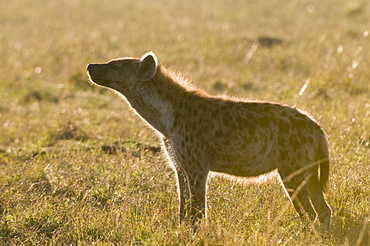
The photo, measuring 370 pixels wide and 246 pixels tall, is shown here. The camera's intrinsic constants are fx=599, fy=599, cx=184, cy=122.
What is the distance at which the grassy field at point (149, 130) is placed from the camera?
156 inches

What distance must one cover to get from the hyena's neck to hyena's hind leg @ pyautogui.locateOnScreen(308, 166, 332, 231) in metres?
0.99

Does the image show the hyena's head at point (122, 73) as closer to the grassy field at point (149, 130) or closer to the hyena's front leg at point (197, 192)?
the grassy field at point (149, 130)

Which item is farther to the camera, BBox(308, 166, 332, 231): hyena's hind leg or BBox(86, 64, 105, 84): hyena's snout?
BBox(86, 64, 105, 84): hyena's snout

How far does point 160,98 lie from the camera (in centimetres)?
422

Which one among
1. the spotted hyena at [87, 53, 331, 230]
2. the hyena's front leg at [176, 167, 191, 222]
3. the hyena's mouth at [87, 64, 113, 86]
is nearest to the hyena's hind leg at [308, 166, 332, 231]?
the spotted hyena at [87, 53, 331, 230]

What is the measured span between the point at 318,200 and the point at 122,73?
1.63 metres

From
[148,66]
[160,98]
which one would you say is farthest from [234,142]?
[148,66]

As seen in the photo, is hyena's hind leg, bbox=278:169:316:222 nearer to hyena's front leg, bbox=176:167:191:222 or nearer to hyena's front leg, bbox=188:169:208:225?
hyena's front leg, bbox=188:169:208:225

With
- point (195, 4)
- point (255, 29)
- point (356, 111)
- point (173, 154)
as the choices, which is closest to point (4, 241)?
point (173, 154)

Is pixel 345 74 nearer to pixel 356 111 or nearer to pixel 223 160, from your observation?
pixel 356 111

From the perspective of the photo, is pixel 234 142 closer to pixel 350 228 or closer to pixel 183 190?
pixel 183 190

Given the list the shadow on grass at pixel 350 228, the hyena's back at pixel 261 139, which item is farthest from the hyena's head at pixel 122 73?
the shadow on grass at pixel 350 228

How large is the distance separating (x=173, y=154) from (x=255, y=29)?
9307mm

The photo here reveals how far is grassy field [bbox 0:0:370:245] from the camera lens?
3.97 meters
